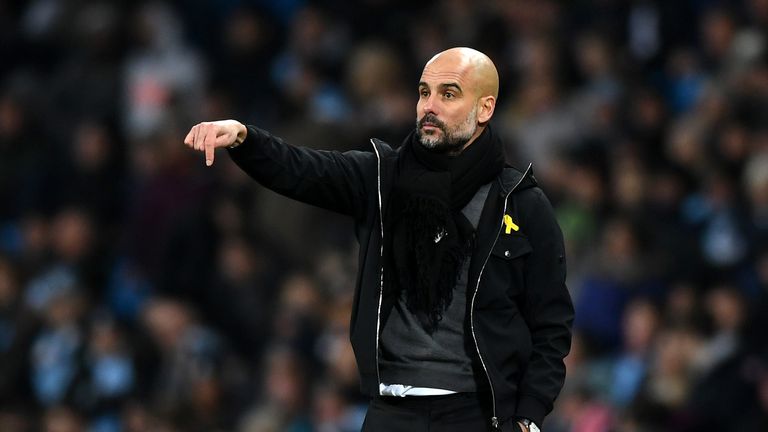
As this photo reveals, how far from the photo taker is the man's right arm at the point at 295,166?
4.93 m

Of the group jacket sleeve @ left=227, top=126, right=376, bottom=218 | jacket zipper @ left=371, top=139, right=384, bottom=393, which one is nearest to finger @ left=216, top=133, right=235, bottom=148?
jacket sleeve @ left=227, top=126, right=376, bottom=218

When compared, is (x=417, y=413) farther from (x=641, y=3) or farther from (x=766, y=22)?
(x=641, y=3)

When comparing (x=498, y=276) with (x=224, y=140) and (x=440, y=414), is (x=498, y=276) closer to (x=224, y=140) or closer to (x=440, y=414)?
(x=440, y=414)

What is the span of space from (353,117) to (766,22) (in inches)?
116

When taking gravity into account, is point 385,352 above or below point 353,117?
below

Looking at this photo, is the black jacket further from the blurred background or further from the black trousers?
the blurred background

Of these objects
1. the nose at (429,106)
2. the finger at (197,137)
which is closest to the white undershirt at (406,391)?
the nose at (429,106)

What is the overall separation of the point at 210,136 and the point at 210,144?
3cm

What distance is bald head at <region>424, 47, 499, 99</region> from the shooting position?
5.21 m

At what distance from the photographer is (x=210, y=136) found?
4.82 metres

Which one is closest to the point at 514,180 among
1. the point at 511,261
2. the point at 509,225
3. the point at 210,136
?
the point at 509,225

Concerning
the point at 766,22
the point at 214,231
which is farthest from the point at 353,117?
the point at 766,22

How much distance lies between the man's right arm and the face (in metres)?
0.27

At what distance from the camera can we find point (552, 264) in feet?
17.4
